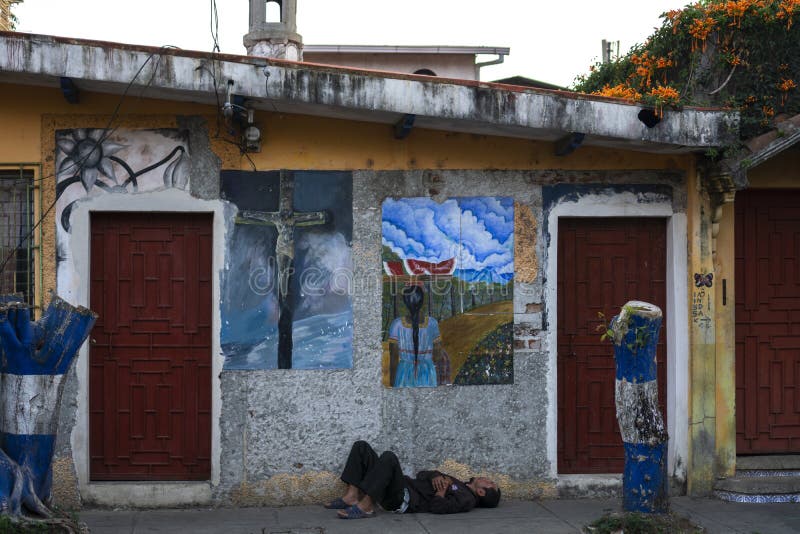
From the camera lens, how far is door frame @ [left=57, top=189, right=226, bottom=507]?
7.62m

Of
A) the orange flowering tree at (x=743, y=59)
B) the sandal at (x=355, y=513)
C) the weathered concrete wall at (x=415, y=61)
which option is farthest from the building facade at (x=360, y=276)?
the weathered concrete wall at (x=415, y=61)

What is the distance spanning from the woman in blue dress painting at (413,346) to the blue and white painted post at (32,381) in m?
2.78

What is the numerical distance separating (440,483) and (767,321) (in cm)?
337

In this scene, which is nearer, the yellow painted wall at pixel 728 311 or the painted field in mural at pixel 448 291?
the painted field in mural at pixel 448 291

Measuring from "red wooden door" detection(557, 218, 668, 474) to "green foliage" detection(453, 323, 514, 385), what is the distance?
495mm

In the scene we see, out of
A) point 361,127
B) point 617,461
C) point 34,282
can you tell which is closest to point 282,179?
point 361,127

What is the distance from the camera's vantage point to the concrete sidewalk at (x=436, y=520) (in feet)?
23.0

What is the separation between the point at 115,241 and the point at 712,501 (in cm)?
545

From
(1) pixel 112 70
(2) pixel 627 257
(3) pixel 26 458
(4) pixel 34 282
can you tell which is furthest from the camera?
(2) pixel 627 257

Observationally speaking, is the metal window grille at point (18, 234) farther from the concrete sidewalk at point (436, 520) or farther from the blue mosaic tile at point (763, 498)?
the blue mosaic tile at point (763, 498)

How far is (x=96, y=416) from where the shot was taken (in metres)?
7.80

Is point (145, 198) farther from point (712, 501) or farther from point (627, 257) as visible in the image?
point (712, 501)

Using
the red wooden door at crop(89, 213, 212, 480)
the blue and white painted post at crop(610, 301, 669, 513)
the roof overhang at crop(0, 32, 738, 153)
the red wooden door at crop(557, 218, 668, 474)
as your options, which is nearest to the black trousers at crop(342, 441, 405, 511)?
the red wooden door at crop(89, 213, 212, 480)

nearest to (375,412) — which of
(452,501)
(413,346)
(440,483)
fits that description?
(413,346)
